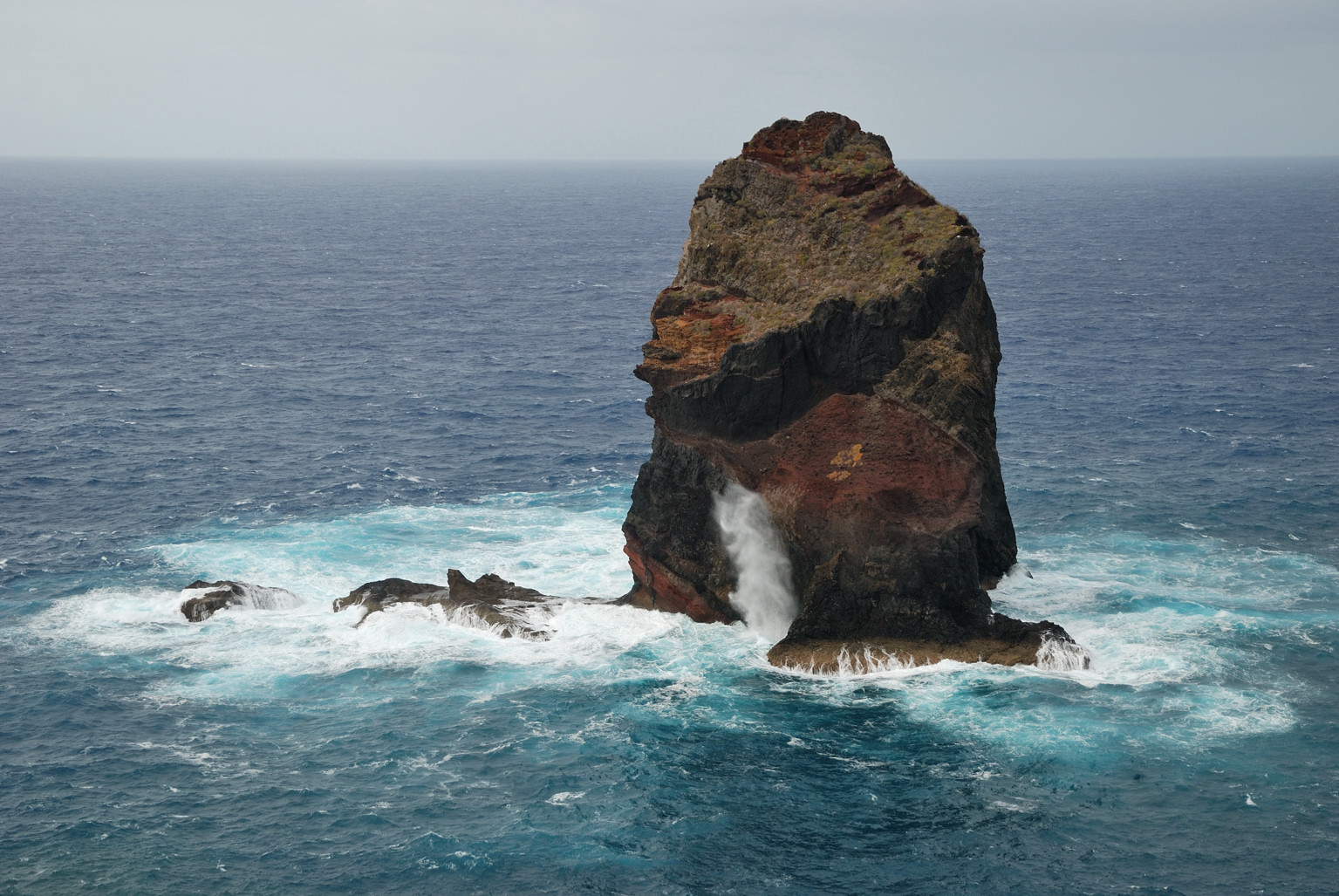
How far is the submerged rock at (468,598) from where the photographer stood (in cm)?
7094

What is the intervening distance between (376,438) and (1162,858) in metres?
75.5

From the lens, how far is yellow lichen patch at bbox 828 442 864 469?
6794 cm

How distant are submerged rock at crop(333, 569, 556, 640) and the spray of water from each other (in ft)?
36.7

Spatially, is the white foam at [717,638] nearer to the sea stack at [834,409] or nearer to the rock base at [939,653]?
the rock base at [939,653]

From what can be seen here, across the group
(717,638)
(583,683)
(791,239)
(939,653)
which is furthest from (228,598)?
(939,653)

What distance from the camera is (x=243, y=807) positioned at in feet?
175

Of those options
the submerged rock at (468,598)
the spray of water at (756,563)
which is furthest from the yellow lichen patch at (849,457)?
the submerged rock at (468,598)

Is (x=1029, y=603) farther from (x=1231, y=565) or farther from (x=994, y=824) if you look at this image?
(x=994, y=824)

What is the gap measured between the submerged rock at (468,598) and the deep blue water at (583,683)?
3.63ft

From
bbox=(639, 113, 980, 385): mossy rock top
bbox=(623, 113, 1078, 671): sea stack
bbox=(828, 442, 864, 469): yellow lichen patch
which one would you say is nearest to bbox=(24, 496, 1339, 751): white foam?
bbox=(623, 113, 1078, 671): sea stack

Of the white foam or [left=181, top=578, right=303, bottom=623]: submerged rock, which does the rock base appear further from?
[left=181, top=578, right=303, bottom=623]: submerged rock

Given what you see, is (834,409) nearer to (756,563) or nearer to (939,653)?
(756,563)

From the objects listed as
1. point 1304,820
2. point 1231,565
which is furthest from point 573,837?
point 1231,565

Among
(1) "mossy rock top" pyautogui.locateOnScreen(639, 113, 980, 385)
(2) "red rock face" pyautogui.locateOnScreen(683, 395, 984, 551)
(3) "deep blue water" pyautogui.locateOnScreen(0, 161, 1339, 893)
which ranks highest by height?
(1) "mossy rock top" pyautogui.locateOnScreen(639, 113, 980, 385)
